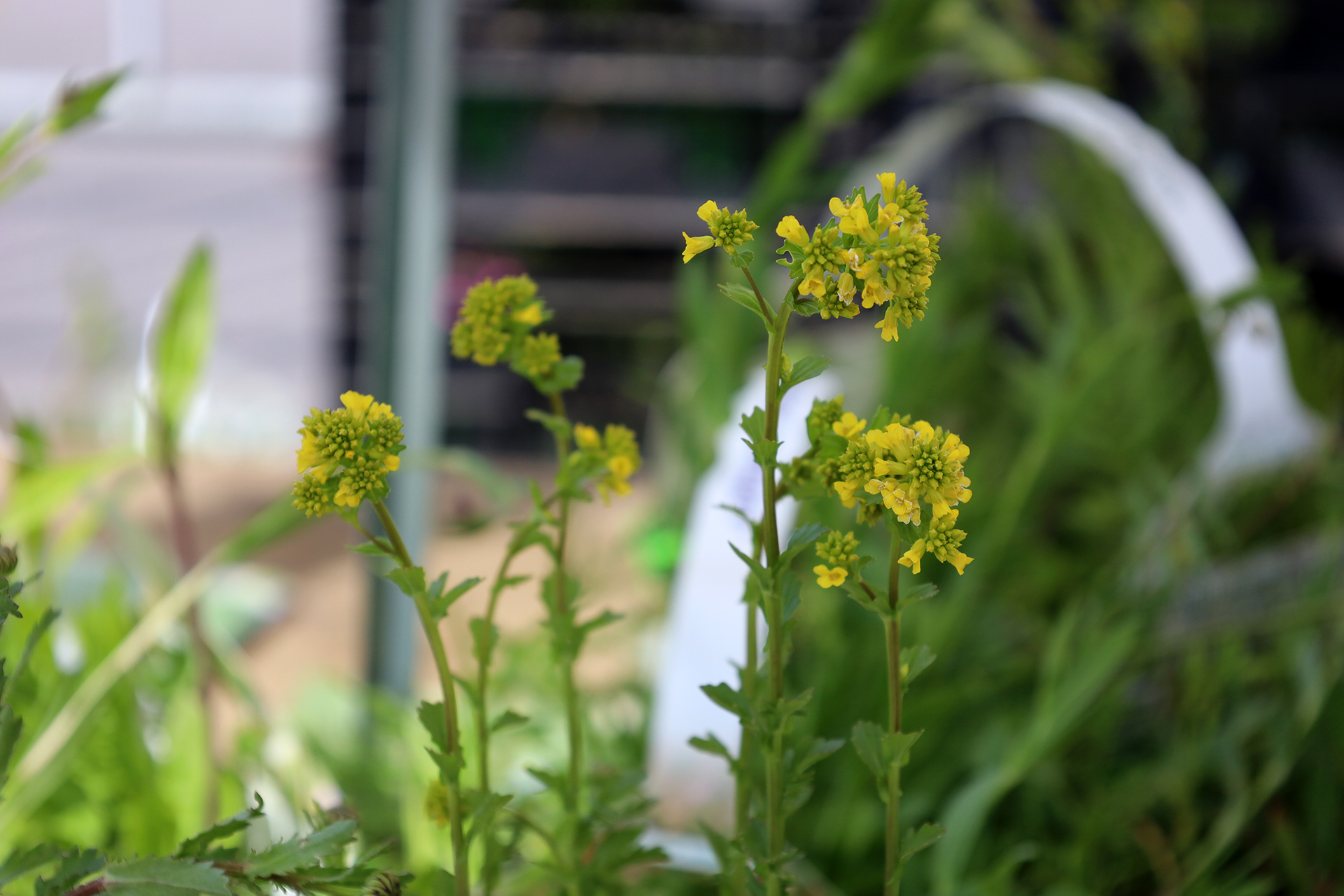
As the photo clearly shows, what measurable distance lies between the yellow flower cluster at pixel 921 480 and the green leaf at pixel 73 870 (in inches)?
3.0

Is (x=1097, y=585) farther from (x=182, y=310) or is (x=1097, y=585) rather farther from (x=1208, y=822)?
(x=182, y=310)

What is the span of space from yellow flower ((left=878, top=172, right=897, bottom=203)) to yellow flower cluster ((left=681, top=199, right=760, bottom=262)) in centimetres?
1

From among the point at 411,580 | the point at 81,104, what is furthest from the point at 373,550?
the point at 81,104

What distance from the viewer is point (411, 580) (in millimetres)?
93

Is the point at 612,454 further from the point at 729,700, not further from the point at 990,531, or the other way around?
the point at 990,531

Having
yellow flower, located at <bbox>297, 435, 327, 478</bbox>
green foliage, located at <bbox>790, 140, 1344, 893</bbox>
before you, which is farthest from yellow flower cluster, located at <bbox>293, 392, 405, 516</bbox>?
green foliage, located at <bbox>790, 140, 1344, 893</bbox>

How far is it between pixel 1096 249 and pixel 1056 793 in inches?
10.0

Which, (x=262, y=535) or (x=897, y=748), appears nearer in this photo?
(x=897, y=748)

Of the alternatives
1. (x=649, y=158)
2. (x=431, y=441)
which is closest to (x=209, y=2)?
(x=649, y=158)

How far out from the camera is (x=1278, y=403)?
10.2 inches

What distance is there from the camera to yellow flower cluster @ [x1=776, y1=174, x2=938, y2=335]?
0.08 meters

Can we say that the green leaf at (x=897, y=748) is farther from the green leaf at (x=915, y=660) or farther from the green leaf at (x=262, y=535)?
the green leaf at (x=262, y=535)

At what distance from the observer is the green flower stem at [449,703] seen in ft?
0.31

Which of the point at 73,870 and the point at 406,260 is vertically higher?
the point at 406,260
